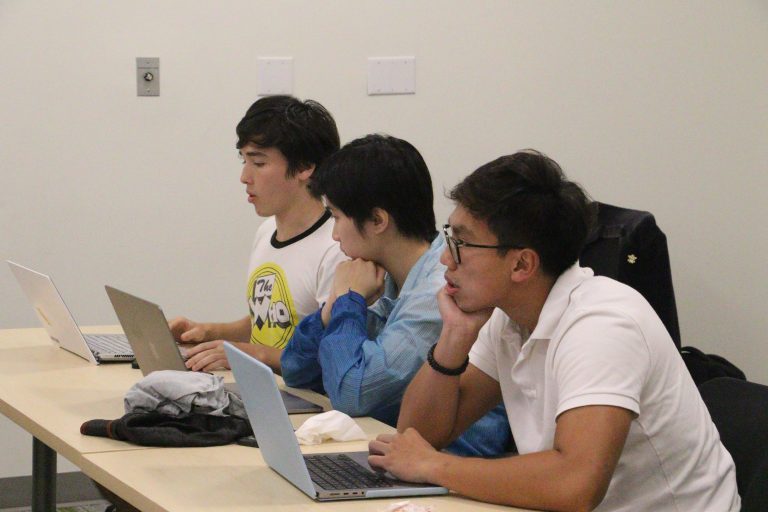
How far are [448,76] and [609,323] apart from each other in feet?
7.93

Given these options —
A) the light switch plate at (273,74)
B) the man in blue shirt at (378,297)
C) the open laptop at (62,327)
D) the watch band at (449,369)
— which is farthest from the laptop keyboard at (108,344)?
the light switch plate at (273,74)

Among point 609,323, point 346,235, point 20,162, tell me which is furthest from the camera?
point 20,162

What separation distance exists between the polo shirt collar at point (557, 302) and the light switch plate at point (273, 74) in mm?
2163

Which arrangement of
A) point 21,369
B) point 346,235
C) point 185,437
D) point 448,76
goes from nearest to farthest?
point 185,437, point 346,235, point 21,369, point 448,76

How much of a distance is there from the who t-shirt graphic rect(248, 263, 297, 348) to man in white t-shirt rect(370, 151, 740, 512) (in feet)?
2.71

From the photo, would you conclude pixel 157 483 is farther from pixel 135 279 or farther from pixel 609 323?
pixel 135 279

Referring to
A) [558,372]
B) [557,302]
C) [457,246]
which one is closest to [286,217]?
[457,246]

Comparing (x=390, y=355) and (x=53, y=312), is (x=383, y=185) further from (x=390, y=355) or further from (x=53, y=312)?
(x=53, y=312)

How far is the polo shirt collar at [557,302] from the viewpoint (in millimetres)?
1653

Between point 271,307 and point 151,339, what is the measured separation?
0.49 m

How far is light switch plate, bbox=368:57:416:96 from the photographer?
3.77 m

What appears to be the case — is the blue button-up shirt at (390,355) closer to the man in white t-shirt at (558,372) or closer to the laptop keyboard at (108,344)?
the man in white t-shirt at (558,372)

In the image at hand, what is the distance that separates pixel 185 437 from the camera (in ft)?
5.95

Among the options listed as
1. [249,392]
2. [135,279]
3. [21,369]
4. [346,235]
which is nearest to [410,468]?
[249,392]
